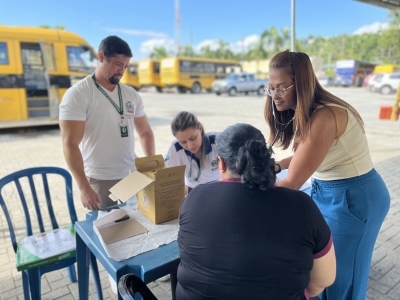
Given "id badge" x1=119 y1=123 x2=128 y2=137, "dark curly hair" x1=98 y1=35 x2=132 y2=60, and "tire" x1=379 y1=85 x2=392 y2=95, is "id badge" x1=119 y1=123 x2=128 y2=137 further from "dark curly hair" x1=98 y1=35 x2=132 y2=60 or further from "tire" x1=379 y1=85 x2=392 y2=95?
"tire" x1=379 y1=85 x2=392 y2=95

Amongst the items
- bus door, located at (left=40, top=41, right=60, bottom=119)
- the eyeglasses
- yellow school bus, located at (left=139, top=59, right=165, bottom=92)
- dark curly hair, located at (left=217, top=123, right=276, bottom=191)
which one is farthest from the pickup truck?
dark curly hair, located at (left=217, top=123, right=276, bottom=191)

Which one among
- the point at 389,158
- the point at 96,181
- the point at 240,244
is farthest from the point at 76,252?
the point at 389,158

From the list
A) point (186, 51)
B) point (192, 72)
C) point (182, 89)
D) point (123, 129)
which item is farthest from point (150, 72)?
point (186, 51)

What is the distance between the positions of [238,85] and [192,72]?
4262 millimetres

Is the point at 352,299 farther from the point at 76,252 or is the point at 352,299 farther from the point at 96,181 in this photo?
the point at 96,181

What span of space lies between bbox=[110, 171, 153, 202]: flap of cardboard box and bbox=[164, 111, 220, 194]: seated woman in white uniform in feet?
1.70

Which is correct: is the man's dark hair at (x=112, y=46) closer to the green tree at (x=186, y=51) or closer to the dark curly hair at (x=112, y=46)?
the dark curly hair at (x=112, y=46)

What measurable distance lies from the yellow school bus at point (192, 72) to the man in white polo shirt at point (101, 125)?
1998cm

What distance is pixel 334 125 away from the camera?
1366 millimetres

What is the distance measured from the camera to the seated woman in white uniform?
2.10 metres

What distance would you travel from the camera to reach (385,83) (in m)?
19.2

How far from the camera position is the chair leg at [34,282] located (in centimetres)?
180

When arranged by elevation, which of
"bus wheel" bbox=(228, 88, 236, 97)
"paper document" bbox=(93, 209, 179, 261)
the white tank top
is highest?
"bus wheel" bbox=(228, 88, 236, 97)

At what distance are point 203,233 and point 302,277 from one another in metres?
0.37
